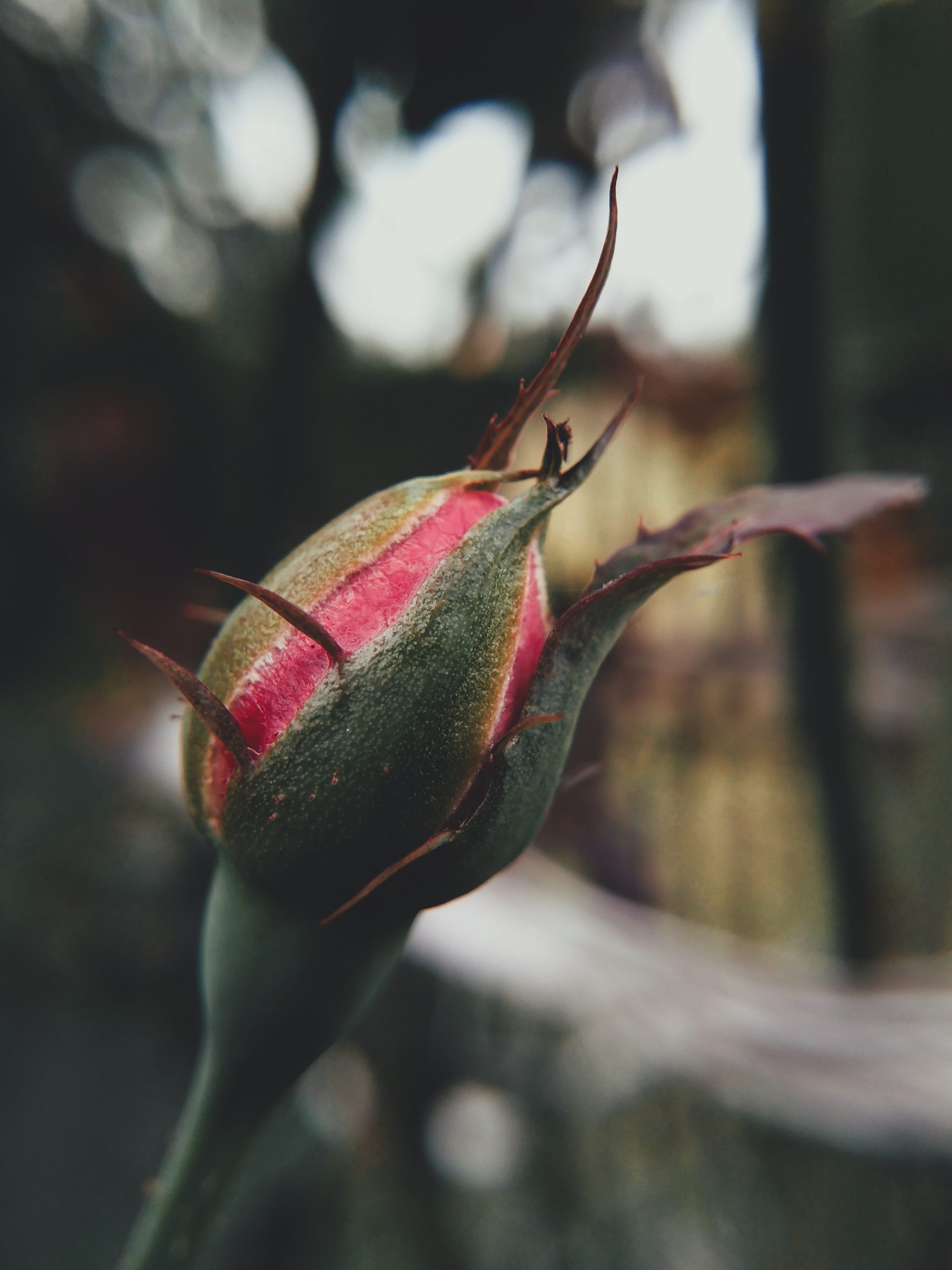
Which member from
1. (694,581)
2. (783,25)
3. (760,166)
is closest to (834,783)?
Answer: (694,581)

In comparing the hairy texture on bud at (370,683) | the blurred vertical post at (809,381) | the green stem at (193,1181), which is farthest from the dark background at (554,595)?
the hairy texture on bud at (370,683)

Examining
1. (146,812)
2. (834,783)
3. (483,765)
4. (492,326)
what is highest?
(483,765)

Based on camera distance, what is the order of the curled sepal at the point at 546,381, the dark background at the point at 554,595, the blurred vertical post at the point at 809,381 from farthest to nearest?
the dark background at the point at 554,595 → the blurred vertical post at the point at 809,381 → the curled sepal at the point at 546,381

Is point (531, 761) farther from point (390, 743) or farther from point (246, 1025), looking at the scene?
point (246, 1025)

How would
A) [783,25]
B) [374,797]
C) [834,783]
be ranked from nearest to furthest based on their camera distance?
[374,797] → [783,25] → [834,783]

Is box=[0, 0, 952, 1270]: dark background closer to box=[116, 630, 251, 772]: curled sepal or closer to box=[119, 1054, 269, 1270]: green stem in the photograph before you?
box=[119, 1054, 269, 1270]: green stem

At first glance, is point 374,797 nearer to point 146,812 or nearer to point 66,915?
point 66,915

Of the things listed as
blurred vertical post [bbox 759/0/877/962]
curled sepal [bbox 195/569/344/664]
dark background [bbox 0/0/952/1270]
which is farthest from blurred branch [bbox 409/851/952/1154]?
curled sepal [bbox 195/569/344/664]

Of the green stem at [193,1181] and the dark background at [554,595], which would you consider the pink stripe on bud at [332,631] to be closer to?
the green stem at [193,1181]
